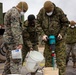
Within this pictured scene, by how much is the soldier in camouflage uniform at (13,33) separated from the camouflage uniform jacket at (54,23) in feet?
1.55

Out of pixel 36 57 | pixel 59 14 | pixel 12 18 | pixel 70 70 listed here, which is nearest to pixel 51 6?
pixel 59 14

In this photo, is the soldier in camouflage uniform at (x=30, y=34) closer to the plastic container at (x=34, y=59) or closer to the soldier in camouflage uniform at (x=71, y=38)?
the plastic container at (x=34, y=59)

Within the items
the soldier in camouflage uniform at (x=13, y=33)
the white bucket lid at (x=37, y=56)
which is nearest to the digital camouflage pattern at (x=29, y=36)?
the white bucket lid at (x=37, y=56)

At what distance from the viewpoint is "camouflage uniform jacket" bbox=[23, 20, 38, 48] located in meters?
8.52

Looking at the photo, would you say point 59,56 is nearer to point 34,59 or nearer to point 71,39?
point 34,59

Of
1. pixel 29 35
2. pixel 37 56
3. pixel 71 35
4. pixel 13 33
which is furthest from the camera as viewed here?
pixel 71 35

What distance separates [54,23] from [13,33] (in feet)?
2.81

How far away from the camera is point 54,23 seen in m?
7.13

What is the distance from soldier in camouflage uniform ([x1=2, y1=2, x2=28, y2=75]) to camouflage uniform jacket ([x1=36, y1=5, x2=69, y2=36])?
1.55ft

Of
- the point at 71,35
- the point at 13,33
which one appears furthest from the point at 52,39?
the point at 71,35

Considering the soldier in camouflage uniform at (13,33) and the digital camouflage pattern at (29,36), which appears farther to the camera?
the digital camouflage pattern at (29,36)

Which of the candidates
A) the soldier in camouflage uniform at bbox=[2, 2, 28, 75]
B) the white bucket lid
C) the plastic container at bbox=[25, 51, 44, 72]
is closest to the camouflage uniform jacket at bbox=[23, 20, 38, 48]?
the plastic container at bbox=[25, 51, 44, 72]

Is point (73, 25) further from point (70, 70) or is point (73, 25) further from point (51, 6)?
point (51, 6)

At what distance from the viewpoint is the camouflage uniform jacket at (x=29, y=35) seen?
27.9 feet
